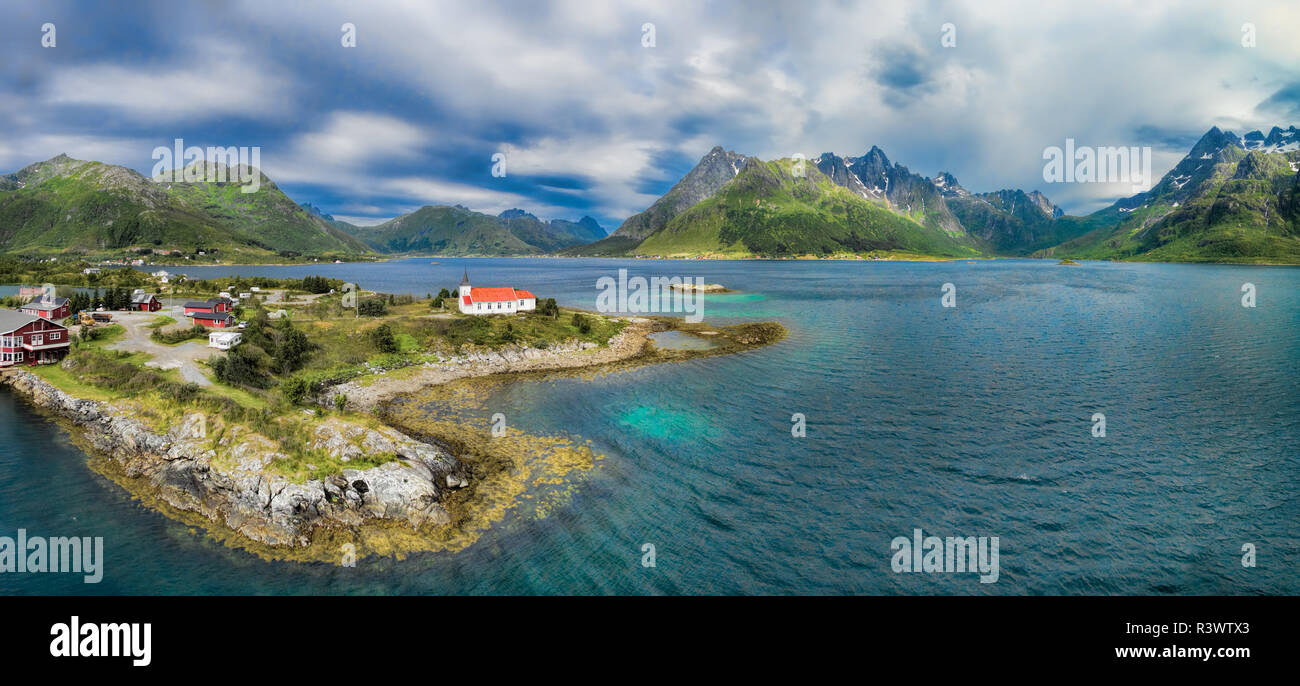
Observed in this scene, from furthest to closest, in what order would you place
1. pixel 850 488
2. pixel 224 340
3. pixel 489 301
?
pixel 489 301
pixel 224 340
pixel 850 488

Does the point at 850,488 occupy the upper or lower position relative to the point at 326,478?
lower

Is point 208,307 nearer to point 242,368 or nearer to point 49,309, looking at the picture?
point 49,309

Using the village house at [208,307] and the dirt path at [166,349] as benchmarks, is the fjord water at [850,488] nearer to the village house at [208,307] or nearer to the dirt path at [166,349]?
the dirt path at [166,349]

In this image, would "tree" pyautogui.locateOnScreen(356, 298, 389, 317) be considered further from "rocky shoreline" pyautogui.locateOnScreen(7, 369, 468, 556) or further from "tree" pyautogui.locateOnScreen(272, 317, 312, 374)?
Answer: "rocky shoreline" pyautogui.locateOnScreen(7, 369, 468, 556)

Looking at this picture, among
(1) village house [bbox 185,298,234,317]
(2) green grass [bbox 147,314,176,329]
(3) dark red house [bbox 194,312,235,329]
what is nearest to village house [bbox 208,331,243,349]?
(3) dark red house [bbox 194,312,235,329]

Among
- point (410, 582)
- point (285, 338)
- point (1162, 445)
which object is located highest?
point (285, 338)

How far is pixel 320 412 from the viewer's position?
35844mm

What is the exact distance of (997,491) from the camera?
28438 millimetres

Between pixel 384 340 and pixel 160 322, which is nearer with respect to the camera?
pixel 384 340

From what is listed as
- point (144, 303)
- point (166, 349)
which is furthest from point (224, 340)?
point (144, 303)

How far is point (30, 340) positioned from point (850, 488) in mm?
83883
